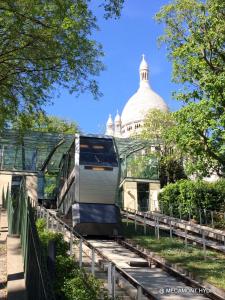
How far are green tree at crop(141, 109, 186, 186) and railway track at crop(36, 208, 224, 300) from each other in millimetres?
27053

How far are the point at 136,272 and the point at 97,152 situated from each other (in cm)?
828

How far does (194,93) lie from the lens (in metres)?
23.6

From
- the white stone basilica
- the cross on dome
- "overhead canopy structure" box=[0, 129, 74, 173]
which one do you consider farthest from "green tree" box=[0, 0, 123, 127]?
the cross on dome

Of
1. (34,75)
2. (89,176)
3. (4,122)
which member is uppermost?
(34,75)

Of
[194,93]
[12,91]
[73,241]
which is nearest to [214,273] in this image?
[73,241]

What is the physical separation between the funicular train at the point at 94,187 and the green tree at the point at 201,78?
3.96 meters

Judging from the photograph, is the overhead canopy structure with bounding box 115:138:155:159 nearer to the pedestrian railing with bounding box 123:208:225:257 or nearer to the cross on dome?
the pedestrian railing with bounding box 123:208:225:257

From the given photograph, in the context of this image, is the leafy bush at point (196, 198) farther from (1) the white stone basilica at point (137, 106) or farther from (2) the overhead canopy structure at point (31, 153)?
(1) the white stone basilica at point (137, 106)

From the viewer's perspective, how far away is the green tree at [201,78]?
22194 millimetres

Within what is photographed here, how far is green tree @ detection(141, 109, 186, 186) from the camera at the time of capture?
1807 inches

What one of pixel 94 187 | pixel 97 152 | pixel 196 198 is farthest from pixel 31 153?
pixel 94 187

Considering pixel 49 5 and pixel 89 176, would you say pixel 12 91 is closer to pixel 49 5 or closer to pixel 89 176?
pixel 49 5

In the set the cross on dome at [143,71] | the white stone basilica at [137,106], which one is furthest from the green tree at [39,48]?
the cross on dome at [143,71]

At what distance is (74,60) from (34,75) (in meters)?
1.46
